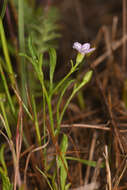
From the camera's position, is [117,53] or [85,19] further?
[85,19]

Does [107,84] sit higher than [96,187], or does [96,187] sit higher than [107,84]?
[107,84]

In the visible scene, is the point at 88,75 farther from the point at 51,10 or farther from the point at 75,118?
the point at 51,10

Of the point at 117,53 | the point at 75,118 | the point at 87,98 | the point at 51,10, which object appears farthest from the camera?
the point at 117,53

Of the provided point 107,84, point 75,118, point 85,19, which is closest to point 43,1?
point 85,19

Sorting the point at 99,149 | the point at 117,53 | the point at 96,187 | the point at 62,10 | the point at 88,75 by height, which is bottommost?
the point at 96,187

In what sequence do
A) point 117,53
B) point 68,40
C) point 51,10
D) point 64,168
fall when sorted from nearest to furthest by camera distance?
point 64,168 → point 51,10 → point 117,53 → point 68,40

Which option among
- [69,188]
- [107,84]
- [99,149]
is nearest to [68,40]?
[107,84]

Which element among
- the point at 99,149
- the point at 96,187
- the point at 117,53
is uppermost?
the point at 117,53

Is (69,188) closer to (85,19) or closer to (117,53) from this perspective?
(117,53)

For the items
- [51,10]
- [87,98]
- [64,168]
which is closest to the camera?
[64,168]
